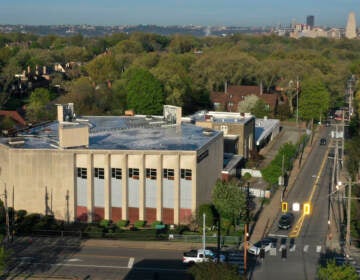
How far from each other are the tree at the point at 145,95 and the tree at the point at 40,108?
10569mm

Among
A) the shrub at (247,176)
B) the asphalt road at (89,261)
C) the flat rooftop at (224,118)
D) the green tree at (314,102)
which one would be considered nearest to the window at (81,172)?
the asphalt road at (89,261)

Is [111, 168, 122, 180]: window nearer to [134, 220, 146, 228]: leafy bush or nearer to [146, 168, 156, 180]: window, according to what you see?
[146, 168, 156, 180]: window

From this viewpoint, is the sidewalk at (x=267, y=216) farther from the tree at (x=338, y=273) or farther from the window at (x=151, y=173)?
the tree at (x=338, y=273)

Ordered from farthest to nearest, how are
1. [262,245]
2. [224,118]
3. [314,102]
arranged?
[314,102]
[224,118]
[262,245]

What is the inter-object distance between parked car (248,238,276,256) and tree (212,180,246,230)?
3014 mm

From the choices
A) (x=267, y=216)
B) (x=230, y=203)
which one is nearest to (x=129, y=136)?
(x=230, y=203)

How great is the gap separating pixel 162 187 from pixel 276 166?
14969mm

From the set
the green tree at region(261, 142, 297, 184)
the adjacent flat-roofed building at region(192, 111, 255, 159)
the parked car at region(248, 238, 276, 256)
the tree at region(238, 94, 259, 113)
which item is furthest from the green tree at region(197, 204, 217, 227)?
the tree at region(238, 94, 259, 113)

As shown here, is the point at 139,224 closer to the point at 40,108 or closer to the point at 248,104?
the point at 40,108

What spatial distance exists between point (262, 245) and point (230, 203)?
15.3 ft


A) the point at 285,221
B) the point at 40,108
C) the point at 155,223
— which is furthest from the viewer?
the point at 40,108

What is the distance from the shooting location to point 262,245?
3781 cm

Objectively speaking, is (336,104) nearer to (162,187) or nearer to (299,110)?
(299,110)

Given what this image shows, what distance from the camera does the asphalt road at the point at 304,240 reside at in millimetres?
34000
